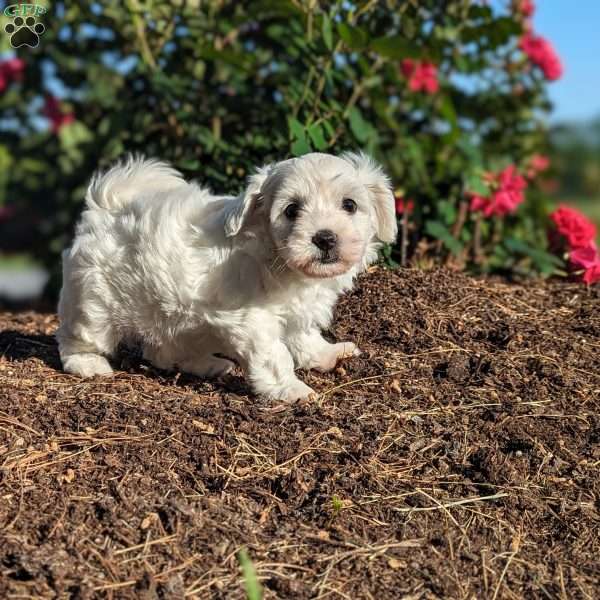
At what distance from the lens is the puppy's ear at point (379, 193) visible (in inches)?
180

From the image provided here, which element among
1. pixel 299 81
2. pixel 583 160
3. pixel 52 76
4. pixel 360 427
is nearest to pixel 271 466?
pixel 360 427

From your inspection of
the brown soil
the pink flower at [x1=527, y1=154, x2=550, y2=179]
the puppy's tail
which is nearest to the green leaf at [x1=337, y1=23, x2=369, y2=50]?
the puppy's tail

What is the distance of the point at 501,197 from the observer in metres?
6.57

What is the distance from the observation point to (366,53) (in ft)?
21.9

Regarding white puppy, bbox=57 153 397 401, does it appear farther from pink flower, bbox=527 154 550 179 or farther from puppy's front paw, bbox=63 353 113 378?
pink flower, bbox=527 154 550 179

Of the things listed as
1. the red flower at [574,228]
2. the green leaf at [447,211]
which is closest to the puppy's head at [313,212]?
the green leaf at [447,211]

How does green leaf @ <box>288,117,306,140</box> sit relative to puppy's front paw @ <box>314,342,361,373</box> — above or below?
above

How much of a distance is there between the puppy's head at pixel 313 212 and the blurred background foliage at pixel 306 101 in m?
1.18

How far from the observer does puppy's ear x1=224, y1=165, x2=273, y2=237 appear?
14.0 feet

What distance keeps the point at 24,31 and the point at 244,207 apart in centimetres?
514

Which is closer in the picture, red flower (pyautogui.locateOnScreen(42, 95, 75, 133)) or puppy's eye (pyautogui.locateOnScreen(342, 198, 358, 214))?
puppy's eye (pyautogui.locateOnScreen(342, 198, 358, 214))

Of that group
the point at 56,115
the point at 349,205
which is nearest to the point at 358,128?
the point at 349,205

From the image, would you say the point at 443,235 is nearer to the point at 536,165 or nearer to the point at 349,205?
the point at 349,205

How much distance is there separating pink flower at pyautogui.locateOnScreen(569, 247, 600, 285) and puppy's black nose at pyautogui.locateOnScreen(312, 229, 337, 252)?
2.74 meters
